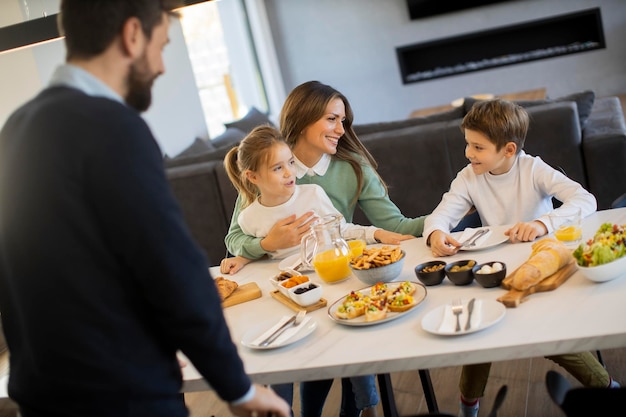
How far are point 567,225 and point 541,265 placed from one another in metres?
0.43

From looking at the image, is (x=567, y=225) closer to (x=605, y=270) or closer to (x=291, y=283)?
(x=605, y=270)

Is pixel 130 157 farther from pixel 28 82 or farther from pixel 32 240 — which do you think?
pixel 28 82

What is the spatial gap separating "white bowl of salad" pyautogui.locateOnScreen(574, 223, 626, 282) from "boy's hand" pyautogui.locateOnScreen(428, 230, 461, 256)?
413 mm

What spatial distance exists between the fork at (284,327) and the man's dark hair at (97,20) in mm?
755

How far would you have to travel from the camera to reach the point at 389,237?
2252 mm

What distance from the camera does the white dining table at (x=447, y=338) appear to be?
1354mm

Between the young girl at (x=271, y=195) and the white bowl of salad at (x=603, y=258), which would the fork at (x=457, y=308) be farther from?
the young girl at (x=271, y=195)

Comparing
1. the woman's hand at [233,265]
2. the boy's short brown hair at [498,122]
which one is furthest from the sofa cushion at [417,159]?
the woman's hand at [233,265]

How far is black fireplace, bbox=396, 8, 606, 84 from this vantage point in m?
8.05

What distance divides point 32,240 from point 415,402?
1.92 m

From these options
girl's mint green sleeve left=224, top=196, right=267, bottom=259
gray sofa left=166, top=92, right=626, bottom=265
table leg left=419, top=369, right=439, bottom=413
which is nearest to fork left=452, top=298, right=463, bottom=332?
table leg left=419, top=369, right=439, bottom=413

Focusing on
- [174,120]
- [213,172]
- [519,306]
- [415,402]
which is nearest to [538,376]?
[415,402]

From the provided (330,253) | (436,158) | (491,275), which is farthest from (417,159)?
(491,275)

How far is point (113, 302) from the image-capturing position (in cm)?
112
